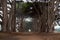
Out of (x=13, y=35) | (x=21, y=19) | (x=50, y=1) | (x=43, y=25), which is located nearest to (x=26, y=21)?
(x=21, y=19)

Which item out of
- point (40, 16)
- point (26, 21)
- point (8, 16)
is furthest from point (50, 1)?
point (8, 16)

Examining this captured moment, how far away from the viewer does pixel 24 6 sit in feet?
3.22

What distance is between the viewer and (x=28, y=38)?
21.9 inches

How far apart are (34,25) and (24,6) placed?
18 centimetres

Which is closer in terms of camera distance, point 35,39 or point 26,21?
point 35,39

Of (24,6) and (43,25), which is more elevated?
(24,6)

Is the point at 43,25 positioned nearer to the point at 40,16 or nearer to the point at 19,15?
the point at 40,16

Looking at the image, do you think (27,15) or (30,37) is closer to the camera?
(30,37)

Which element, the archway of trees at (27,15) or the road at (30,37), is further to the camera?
the archway of trees at (27,15)

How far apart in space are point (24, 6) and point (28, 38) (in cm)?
47

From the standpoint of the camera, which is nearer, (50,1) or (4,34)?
(4,34)

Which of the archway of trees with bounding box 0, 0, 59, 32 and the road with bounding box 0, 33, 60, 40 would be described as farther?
the archway of trees with bounding box 0, 0, 59, 32

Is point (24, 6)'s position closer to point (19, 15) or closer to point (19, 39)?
point (19, 15)

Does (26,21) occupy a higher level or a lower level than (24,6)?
lower
